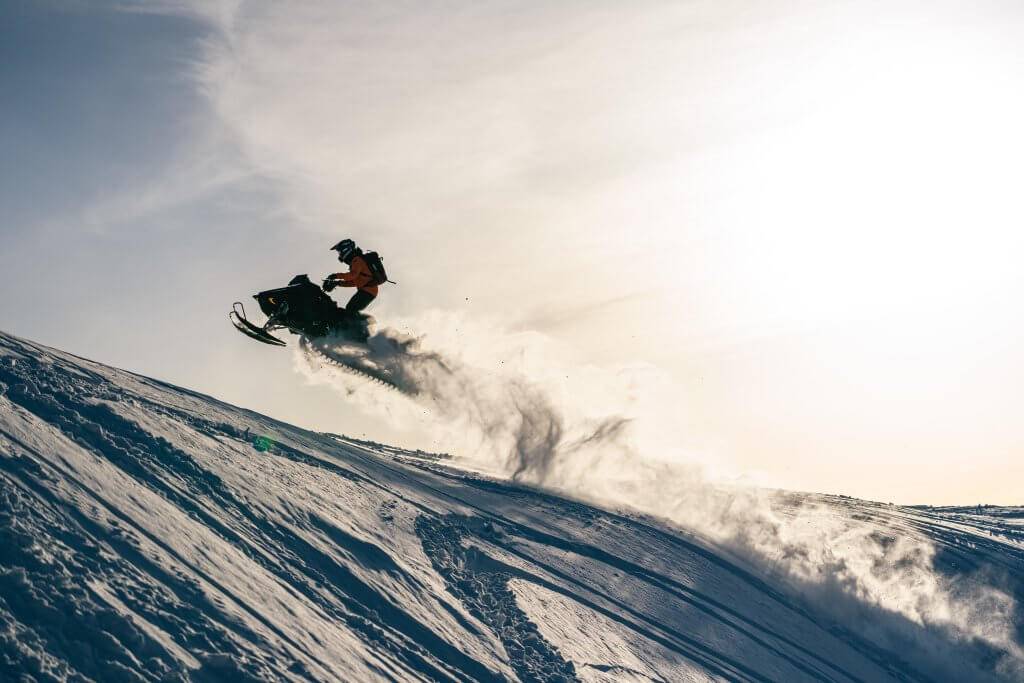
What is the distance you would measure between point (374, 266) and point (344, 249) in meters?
1.28

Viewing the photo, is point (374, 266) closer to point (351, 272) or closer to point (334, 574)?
point (351, 272)

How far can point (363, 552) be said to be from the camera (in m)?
34.8

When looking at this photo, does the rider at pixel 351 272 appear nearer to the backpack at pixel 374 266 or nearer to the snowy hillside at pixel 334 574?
the backpack at pixel 374 266

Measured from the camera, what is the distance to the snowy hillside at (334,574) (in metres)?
25.7

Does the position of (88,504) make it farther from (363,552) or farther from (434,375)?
(434,375)

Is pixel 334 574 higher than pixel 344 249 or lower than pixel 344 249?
lower

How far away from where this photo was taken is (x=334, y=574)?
32.8m

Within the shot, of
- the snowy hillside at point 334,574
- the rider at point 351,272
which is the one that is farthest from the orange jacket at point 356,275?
the snowy hillside at point 334,574

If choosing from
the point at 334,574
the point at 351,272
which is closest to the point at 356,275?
the point at 351,272

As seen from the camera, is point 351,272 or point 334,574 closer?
point 334,574

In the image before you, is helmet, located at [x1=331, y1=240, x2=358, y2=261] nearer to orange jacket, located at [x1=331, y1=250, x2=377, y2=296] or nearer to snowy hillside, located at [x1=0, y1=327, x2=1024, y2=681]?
orange jacket, located at [x1=331, y1=250, x2=377, y2=296]

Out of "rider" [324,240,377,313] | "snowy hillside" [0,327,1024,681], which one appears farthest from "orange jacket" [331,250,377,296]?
"snowy hillside" [0,327,1024,681]

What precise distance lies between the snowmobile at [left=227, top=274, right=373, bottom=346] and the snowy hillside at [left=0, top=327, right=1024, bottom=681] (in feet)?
18.0

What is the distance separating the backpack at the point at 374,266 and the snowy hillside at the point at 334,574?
8852 millimetres
